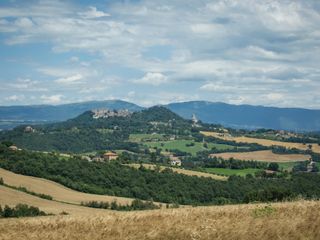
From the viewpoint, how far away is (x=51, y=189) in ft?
293

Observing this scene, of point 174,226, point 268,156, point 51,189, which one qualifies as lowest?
point 51,189

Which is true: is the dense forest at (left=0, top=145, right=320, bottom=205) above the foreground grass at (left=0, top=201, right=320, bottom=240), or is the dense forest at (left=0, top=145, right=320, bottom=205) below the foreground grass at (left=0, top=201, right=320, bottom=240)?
below

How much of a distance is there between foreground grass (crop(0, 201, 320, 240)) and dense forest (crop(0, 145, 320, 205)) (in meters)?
88.1

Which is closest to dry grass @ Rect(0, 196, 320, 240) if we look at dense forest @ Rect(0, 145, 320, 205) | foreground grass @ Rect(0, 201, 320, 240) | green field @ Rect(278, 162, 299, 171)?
foreground grass @ Rect(0, 201, 320, 240)

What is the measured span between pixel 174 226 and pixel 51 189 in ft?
277

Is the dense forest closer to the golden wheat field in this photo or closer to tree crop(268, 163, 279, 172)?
tree crop(268, 163, 279, 172)

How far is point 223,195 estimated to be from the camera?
341 feet

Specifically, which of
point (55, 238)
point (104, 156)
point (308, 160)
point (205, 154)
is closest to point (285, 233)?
point (55, 238)

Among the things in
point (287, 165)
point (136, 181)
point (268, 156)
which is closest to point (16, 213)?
point (136, 181)

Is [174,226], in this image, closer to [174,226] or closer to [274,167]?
[174,226]

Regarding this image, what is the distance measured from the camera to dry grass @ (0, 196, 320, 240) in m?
7.43

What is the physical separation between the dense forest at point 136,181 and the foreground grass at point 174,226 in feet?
289

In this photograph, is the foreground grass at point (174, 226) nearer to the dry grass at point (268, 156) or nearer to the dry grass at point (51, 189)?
the dry grass at point (51, 189)

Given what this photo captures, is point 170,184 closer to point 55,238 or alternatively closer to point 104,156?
point 104,156
